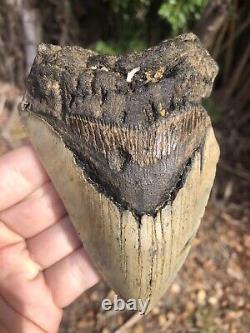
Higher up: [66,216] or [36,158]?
[36,158]

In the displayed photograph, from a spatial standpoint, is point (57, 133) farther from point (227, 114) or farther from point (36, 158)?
point (227, 114)

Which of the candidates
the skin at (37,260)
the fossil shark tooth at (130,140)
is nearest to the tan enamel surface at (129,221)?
the fossil shark tooth at (130,140)

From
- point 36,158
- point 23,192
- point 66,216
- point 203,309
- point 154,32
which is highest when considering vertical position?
point 154,32

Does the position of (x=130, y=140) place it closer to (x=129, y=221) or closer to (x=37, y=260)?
(x=129, y=221)

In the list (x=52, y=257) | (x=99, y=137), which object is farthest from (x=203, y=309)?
(x=99, y=137)

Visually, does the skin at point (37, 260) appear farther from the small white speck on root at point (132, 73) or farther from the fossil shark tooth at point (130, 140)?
the small white speck on root at point (132, 73)

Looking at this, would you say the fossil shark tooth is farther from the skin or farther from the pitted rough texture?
the skin
